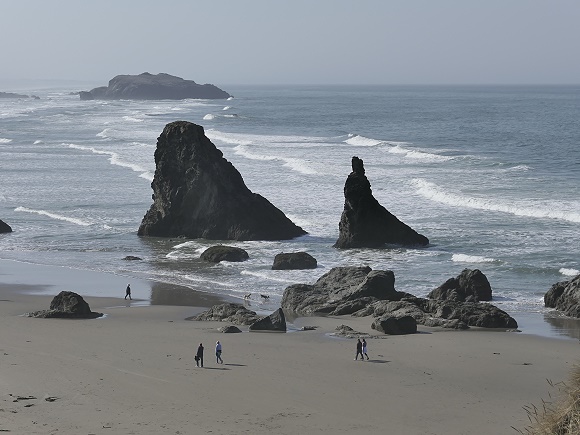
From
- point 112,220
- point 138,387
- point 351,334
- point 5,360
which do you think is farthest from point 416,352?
point 112,220

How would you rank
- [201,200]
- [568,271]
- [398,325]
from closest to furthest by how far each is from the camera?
[398,325] → [568,271] → [201,200]

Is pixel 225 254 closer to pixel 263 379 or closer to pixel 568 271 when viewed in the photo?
pixel 568 271

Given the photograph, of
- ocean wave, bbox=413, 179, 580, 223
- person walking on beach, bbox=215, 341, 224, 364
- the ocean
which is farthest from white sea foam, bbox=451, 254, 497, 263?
person walking on beach, bbox=215, 341, 224, 364

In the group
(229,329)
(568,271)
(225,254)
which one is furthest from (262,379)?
(225,254)

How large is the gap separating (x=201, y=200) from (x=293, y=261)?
31.8 feet

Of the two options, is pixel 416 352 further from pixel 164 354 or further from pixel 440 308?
pixel 164 354

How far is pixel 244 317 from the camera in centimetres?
2875

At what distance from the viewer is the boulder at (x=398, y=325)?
1081 inches

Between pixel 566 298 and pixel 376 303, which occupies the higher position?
pixel 566 298

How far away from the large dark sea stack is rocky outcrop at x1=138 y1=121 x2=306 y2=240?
3.58 meters

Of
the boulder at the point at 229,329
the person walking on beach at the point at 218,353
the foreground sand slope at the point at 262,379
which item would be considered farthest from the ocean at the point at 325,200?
the person walking on beach at the point at 218,353

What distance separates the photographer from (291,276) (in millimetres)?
36781

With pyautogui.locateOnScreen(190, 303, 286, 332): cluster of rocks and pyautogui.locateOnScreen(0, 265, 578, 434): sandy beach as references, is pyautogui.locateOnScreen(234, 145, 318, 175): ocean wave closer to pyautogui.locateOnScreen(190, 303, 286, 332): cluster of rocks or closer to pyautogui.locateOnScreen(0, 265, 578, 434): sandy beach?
pyautogui.locateOnScreen(190, 303, 286, 332): cluster of rocks

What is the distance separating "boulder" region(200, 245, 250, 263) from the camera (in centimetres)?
4003
